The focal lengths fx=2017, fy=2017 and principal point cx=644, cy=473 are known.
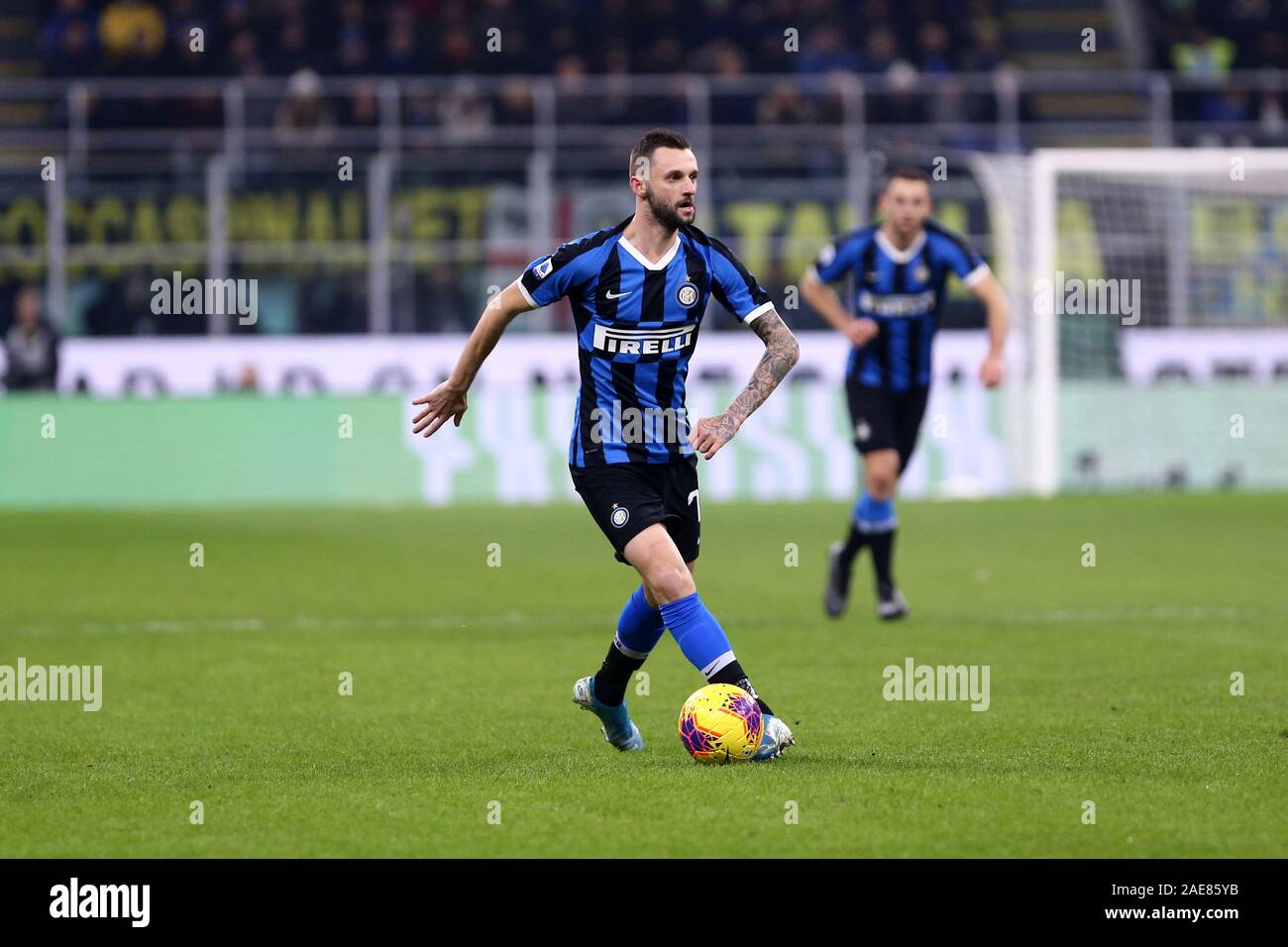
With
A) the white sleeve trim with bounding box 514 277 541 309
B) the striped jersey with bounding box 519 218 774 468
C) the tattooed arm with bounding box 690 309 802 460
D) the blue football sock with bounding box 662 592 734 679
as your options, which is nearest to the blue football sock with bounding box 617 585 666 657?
the blue football sock with bounding box 662 592 734 679

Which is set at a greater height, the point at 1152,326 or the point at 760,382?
the point at 1152,326

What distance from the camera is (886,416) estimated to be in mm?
11273

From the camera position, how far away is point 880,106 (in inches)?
979

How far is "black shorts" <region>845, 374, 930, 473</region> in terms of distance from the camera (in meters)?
11.2

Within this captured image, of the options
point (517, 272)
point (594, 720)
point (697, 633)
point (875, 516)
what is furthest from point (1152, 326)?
point (697, 633)

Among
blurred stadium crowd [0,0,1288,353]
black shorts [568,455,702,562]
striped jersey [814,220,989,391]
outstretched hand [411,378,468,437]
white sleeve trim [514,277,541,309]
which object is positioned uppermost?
blurred stadium crowd [0,0,1288,353]

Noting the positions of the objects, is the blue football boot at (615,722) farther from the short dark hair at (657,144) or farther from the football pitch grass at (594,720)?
the short dark hair at (657,144)

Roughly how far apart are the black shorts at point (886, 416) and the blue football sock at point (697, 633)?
4765mm

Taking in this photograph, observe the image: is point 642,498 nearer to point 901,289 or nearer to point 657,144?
point 657,144

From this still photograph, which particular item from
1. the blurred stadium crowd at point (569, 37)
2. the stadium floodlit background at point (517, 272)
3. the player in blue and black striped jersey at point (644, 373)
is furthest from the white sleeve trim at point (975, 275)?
the blurred stadium crowd at point (569, 37)

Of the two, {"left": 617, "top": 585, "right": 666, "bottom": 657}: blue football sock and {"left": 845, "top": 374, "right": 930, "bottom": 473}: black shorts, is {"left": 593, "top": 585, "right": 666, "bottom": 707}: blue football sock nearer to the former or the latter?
{"left": 617, "top": 585, "right": 666, "bottom": 657}: blue football sock

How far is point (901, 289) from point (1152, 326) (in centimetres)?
1096

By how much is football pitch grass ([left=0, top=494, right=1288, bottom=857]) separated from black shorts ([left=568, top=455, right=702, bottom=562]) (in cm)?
77

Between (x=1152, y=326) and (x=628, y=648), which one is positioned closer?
(x=628, y=648)
